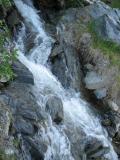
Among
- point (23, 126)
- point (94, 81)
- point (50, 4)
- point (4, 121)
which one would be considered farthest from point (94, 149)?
point (50, 4)

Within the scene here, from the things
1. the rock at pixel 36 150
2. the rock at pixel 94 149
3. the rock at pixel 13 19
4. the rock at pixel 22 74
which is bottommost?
the rock at pixel 94 149

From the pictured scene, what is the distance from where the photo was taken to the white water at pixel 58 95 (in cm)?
1312

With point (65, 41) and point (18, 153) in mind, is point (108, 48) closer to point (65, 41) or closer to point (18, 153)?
point (65, 41)

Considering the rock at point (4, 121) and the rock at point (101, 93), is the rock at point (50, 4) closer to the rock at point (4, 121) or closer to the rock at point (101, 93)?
the rock at point (101, 93)

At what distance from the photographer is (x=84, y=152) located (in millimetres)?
13820

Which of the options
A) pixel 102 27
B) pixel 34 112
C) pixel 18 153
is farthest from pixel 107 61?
pixel 18 153

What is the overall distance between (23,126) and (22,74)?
2.12 metres

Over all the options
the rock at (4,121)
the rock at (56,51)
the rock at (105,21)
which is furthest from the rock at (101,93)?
the rock at (4,121)

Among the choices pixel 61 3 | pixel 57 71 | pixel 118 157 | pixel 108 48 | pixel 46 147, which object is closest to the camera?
pixel 46 147

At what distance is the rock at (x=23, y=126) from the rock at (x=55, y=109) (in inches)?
46.3

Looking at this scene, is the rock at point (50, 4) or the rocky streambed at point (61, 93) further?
the rock at point (50, 4)

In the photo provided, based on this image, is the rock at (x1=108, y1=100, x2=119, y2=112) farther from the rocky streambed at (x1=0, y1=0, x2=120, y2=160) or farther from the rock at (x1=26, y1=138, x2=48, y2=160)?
the rock at (x1=26, y1=138, x2=48, y2=160)

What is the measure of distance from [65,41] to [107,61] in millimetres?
1620

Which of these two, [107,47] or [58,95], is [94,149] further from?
[107,47]
